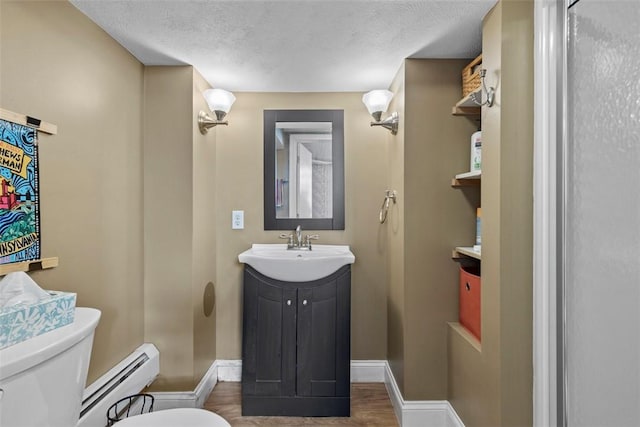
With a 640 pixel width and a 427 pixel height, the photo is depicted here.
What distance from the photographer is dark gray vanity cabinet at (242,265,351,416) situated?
212cm

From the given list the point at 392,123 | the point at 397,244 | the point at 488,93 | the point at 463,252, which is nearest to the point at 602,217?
the point at 488,93

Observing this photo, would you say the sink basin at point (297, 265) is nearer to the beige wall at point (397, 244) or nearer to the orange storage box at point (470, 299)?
the beige wall at point (397, 244)

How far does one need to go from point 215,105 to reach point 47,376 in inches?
65.4

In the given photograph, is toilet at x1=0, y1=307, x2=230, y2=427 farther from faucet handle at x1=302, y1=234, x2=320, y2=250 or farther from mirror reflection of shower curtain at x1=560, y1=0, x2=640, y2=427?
mirror reflection of shower curtain at x1=560, y1=0, x2=640, y2=427

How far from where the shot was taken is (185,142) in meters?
2.12

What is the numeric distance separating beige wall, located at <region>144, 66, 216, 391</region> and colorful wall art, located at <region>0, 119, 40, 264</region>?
2.58 feet

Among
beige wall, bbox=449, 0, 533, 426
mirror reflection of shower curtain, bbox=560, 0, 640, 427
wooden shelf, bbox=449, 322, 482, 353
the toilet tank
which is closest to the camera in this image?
the toilet tank

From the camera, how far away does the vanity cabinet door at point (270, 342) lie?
2.13 metres

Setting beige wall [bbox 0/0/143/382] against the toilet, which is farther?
beige wall [bbox 0/0/143/382]

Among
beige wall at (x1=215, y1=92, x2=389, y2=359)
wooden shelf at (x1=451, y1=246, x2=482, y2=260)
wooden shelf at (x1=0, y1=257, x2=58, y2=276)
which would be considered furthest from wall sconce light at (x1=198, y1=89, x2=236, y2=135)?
wooden shelf at (x1=451, y1=246, x2=482, y2=260)

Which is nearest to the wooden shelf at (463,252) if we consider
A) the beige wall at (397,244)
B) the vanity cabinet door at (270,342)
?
the beige wall at (397,244)

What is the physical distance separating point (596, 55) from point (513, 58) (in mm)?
312

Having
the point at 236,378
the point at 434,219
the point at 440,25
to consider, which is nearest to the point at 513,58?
the point at 440,25

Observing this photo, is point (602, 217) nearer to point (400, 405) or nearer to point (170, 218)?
point (400, 405)
